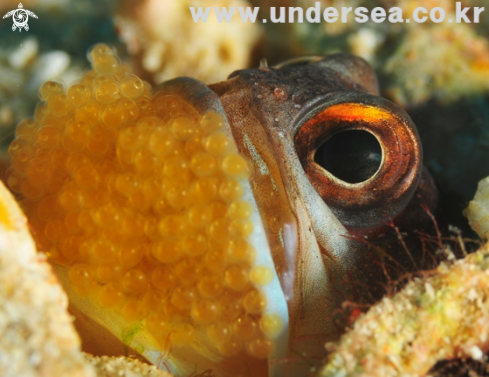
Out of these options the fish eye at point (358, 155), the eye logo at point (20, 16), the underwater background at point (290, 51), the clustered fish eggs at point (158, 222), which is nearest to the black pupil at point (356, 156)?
the fish eye at point (358, 155)

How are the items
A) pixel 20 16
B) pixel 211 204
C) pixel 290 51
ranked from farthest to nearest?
pixel 290 51 < pixel 20 16 < pixel 211 204

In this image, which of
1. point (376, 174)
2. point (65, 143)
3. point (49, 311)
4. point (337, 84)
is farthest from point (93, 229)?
point (337, 84)

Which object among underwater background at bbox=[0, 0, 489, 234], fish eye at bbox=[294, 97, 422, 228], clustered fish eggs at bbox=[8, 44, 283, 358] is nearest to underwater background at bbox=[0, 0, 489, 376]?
underwater background at bbox=[0, 0, 489, 234]

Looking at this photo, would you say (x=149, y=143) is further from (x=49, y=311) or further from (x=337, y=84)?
(x=337, y=84)

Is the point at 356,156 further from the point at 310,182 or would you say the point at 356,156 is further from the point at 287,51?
the point at 287,51

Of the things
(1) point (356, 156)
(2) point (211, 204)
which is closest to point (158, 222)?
(2) point (211, 204)

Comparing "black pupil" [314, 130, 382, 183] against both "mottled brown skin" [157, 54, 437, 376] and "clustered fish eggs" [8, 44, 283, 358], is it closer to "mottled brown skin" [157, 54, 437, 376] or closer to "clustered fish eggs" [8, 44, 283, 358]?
"mottled brown skin" [157, 54, 437, 376]

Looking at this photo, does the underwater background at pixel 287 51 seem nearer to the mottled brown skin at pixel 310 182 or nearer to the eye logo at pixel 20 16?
the eye logo at pixel 20 16

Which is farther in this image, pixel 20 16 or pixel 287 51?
pixel 287 51
